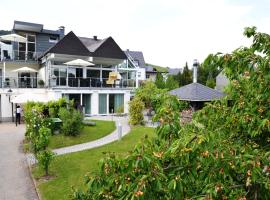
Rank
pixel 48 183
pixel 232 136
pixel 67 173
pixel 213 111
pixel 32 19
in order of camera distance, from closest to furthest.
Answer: pixel 232 136, pixel 213 111, pixel 48 183, pixel 67 173, pixel 32 19

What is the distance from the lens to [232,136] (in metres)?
4.71

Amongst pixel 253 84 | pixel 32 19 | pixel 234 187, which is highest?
pixel 32 19

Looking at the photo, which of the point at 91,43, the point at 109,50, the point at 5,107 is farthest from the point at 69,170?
the point at 91,43

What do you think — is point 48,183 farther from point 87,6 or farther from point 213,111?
point 87,6

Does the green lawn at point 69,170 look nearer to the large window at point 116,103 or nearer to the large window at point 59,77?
the large window at point 59,77

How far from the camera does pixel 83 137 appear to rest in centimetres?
2073

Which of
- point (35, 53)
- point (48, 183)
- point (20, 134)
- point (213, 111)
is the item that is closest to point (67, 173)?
point (48, 183)

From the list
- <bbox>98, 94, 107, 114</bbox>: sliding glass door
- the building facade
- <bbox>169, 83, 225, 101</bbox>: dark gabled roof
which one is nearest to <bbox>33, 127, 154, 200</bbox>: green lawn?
<bbox>169, 83, 225, 101</bbox>: dark gabled roof

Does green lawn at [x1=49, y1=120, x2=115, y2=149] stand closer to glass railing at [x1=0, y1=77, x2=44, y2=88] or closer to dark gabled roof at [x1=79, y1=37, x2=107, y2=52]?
glass railing at [x1=0, y1=77, x2=44, y2=88]

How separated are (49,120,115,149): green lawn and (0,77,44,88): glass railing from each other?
38.7ft

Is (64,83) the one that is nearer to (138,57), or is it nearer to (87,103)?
(87,103)

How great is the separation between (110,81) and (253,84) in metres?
31.4

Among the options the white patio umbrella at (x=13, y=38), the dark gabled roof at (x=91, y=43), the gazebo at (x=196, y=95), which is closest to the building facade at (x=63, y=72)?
the dark gabled roof at (x=91, y=43)

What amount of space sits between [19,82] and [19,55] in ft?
16.5
